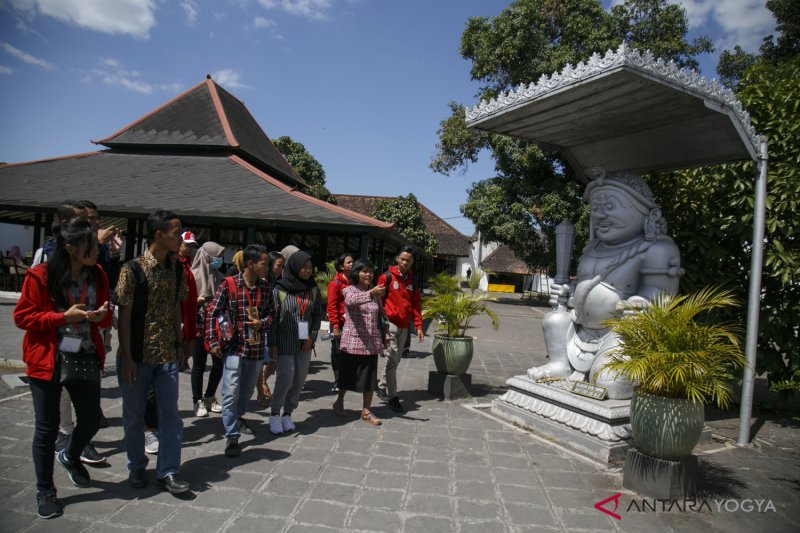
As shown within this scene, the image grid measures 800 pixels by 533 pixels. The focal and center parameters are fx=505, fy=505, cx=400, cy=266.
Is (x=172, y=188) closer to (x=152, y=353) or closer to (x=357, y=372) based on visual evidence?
(x=357, y=372)

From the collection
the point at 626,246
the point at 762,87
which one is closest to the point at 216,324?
the point at 626,246

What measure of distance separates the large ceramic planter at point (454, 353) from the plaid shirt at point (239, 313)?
2613 millimetres

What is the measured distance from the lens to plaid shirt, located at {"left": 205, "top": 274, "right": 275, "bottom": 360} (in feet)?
13.2

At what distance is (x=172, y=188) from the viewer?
1322 centimetres

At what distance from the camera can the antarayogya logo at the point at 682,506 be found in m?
3.49

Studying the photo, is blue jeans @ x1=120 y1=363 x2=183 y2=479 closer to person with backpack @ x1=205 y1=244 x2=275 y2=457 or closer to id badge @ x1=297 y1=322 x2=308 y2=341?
person with backpack @ x1=205 y1=244 x2=275 y2=457

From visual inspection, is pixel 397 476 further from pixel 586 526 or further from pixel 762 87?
pixel 762 87

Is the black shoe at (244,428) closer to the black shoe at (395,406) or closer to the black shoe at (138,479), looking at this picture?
the black shoe at (138,479)

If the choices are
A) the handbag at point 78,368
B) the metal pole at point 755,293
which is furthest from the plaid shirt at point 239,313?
the metal pole at point 755,293

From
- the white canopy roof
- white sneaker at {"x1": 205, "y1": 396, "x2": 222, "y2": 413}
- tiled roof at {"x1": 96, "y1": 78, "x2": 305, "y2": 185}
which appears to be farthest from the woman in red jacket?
tiled roof at {"x1": 96, "y1": 78, "x2": 305, "y2": 185}

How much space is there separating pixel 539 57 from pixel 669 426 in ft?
71.4

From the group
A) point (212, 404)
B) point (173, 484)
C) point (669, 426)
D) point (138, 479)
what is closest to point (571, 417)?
point (669, 426)

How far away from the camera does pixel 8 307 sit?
12.8m

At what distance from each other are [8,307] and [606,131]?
1433cm
